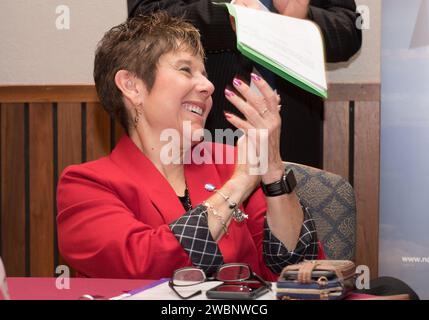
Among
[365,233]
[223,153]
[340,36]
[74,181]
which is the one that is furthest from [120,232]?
[365,233]

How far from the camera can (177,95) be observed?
5.11 feet

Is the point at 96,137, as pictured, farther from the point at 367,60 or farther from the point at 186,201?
the point at 186,201

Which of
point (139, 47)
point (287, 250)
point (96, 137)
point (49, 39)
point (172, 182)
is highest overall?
point (49, 39)

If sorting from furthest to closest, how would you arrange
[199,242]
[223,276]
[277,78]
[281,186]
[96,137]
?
[96,137] → [277,78] → [281,186] → [199,242] → [223,276]

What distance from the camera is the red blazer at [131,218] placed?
1272 millimetres

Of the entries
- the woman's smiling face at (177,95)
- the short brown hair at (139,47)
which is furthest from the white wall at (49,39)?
the woman's smiling face at (177,95)

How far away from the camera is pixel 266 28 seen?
1161mm

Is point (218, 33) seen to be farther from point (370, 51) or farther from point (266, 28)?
point (370, 51)

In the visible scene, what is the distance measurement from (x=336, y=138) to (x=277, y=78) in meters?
0.84

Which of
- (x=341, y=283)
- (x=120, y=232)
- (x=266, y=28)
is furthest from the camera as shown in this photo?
(x=120, y=232)

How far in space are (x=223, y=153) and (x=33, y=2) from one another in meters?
1.72

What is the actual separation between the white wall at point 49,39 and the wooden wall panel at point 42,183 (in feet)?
0.56

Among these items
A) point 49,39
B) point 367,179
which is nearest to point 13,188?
point 49,39
